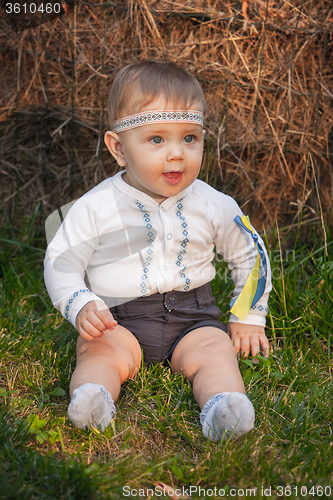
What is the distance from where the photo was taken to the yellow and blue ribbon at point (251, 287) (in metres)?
2.22

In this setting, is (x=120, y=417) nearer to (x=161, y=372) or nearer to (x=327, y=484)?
(x=161, y=372)

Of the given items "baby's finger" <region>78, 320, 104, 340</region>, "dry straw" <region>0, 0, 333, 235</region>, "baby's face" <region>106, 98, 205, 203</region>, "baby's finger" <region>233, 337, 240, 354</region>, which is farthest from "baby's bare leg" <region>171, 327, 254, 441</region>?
"dry straw" <region>0, 0, 333, 235</region>

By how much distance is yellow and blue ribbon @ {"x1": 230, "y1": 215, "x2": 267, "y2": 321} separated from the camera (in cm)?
222

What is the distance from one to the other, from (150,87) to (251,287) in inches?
37.8

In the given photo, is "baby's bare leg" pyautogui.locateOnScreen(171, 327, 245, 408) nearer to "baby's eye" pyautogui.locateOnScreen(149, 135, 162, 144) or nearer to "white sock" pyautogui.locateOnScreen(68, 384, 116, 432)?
"white sock" pyautogui.locateOnScreen(68, 384, 116, 432)

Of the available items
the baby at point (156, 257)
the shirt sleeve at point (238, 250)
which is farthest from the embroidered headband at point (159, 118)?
the shirt sleeve at point (238, 250)

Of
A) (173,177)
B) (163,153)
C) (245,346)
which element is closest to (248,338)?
(245,346)

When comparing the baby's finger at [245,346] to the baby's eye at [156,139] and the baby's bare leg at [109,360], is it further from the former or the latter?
the baby's eye at [156,139]

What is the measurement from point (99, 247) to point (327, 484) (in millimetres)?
1234

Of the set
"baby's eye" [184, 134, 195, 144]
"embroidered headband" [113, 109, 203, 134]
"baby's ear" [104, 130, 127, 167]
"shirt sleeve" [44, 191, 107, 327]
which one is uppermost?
"embroidered headband" [113, 109, 203, 134]

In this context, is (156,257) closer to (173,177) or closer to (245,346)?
(173,177)

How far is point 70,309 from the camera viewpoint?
6.33 ft

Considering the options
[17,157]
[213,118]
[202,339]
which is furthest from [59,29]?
[202,339]

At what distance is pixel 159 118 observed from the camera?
1.98 meters
